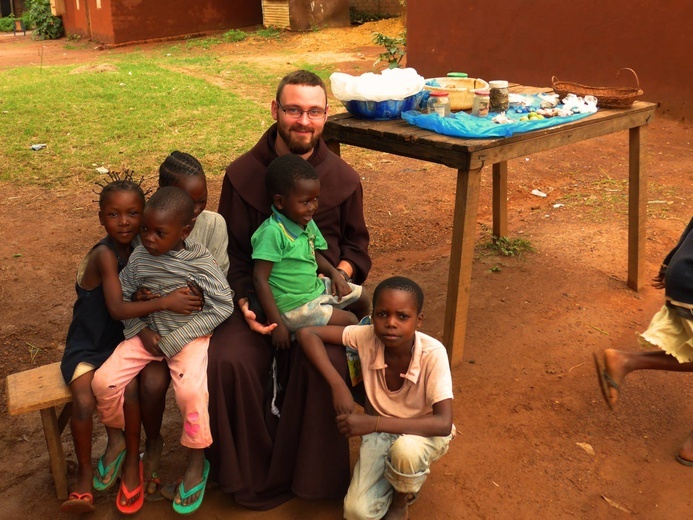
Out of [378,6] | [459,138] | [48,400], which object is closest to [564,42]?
[459,138]

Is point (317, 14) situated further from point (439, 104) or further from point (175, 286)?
point (175, 286)

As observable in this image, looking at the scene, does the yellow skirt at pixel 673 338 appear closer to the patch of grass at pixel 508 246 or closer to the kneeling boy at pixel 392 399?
the kneeling boy at pixel 392 399

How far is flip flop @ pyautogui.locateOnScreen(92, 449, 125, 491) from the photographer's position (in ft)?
8.79

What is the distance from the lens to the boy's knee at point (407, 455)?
2488 mm

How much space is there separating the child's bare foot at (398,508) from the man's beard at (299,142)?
1.45m

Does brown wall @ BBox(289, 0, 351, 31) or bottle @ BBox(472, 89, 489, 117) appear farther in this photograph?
brown wall @ BBox(289, 0, 351, 31)

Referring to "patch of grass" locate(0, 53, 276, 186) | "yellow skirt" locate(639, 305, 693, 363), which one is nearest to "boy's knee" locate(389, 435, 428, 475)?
"yellow skirt" locate(639, 305, 693, 363)

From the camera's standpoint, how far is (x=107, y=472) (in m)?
2.69

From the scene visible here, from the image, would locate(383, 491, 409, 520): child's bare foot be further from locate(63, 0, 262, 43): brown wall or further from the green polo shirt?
locate(63, 0, 262, 43): brown wall

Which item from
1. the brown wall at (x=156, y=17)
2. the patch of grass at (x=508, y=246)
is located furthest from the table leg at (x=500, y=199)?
the brown wall at (x=156, y=17)

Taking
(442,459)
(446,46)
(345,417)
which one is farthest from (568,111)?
(446,46)

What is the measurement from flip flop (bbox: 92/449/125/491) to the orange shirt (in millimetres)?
955

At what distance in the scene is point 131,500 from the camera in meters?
2.67

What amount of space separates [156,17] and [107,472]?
1692cm
